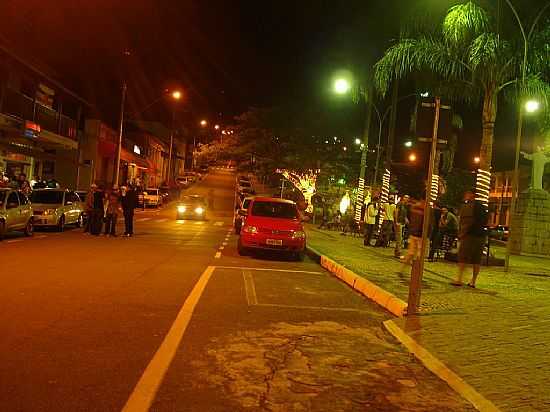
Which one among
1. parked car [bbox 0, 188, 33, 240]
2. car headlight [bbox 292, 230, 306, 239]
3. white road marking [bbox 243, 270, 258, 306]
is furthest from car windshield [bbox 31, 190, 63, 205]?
white road marking [bbox 243, 270, 258, 306]

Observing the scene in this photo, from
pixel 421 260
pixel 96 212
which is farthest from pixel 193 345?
pixel 96 212

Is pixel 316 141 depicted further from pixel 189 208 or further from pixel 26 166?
pixel 26 166

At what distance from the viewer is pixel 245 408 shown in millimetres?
4562

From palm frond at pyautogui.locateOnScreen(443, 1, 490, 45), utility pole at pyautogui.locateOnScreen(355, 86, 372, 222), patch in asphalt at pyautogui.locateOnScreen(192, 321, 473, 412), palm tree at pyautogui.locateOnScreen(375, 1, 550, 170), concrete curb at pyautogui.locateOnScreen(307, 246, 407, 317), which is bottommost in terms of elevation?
patch in asphalt at pyautogui.locateOnScreen(192, 321, 473, 412)

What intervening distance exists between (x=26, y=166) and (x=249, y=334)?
98.9 ft

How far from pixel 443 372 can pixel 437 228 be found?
35.4 ft

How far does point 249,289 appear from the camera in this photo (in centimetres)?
1043

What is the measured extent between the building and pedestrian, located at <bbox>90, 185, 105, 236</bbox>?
715cm

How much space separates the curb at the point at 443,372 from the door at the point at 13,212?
12.6 metres

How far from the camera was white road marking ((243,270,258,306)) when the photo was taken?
30.4ft

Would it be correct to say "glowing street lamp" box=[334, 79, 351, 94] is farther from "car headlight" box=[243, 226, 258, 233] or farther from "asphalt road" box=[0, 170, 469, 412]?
"asphalt road" box=[0, 170, 469, 412]

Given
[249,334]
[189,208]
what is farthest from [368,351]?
[189,208]

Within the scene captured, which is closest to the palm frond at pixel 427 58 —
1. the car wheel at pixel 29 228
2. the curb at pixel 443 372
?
the curb at pixel 443 372

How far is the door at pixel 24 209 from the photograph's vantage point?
1766 centimetres
